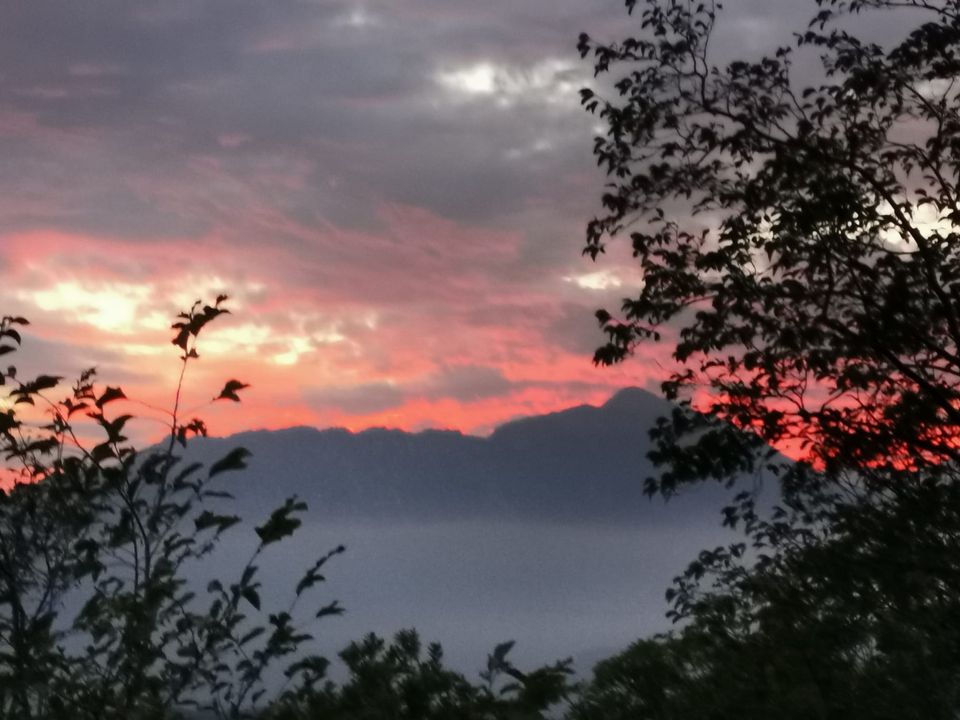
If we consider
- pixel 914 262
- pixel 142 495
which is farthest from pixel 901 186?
pixel 142 495

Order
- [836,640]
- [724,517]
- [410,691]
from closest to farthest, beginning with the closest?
1. [410,691]
2. [836,640]
3. [724,517]

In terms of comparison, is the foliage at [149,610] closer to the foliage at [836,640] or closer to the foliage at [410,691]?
the foliage at [410,691]

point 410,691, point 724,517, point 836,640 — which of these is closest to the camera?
point 410,691

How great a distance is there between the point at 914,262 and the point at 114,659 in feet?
27.4

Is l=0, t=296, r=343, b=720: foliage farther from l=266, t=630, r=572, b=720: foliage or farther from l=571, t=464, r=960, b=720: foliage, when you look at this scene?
l=571, t=464, r=960, b=720: foliage

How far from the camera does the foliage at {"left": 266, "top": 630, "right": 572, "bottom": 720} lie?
4.89m

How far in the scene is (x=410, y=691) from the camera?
4871 mm

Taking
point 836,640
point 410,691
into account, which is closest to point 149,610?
point 410,691

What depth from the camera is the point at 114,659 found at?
560 cm

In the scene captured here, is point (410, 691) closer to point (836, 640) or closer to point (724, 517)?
point (836, 640)

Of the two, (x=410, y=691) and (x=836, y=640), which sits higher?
(x=836, y=640)

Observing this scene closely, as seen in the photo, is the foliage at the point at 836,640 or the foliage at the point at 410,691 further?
the foliage at the point at 836,640

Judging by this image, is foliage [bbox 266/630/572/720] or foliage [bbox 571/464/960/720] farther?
foliage [bbox 571/464/960/720]

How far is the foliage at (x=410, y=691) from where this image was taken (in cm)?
489
